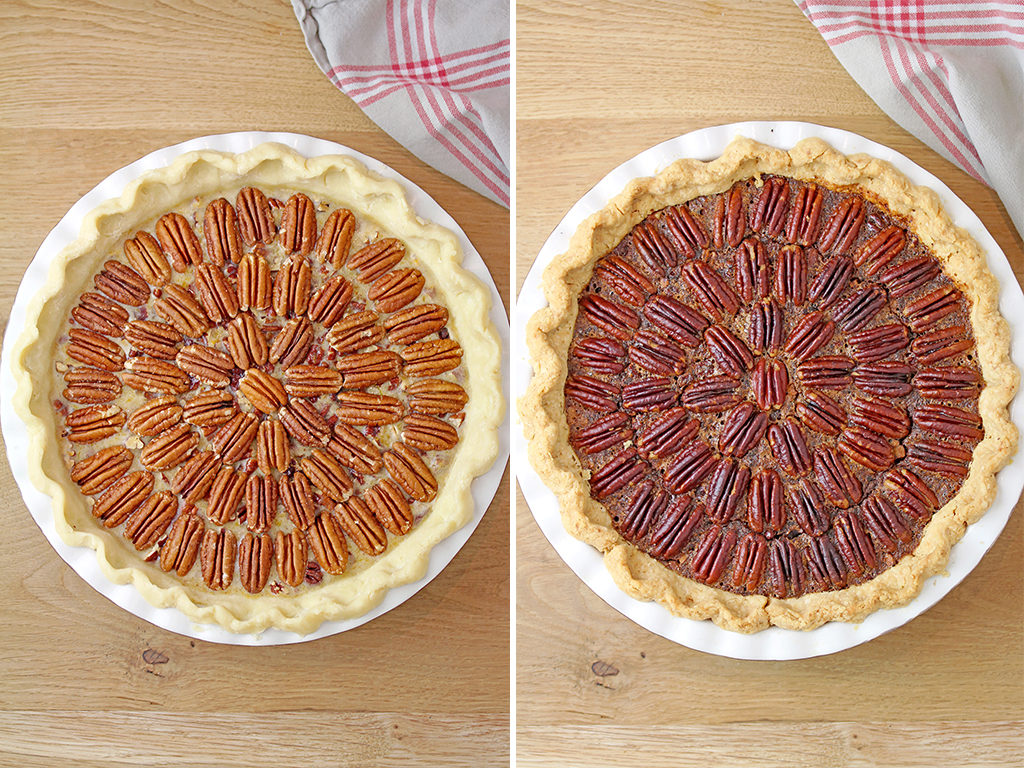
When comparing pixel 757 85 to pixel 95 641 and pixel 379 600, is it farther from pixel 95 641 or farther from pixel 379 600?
pixel 95 641

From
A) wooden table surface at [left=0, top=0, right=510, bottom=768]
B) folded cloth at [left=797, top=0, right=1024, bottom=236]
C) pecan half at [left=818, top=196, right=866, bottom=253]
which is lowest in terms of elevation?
wooden table surface at [left=0, top=0, right=510, bottom=768]

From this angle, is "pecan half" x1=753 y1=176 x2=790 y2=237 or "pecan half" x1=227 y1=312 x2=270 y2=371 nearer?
"pecan half" x1=753 y1=176 x2=790 y2=237

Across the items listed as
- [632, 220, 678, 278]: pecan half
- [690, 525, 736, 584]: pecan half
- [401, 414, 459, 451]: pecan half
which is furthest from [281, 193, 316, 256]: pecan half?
[690, 525, 736, 584]: pecan half

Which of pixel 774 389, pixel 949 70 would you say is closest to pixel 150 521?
pixel 774 389

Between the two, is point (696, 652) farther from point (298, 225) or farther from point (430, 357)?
point (298, 225)

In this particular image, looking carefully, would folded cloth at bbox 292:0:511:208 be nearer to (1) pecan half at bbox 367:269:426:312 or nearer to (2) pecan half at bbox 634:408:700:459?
(1) pecan half at bbox 367:269:426:312
